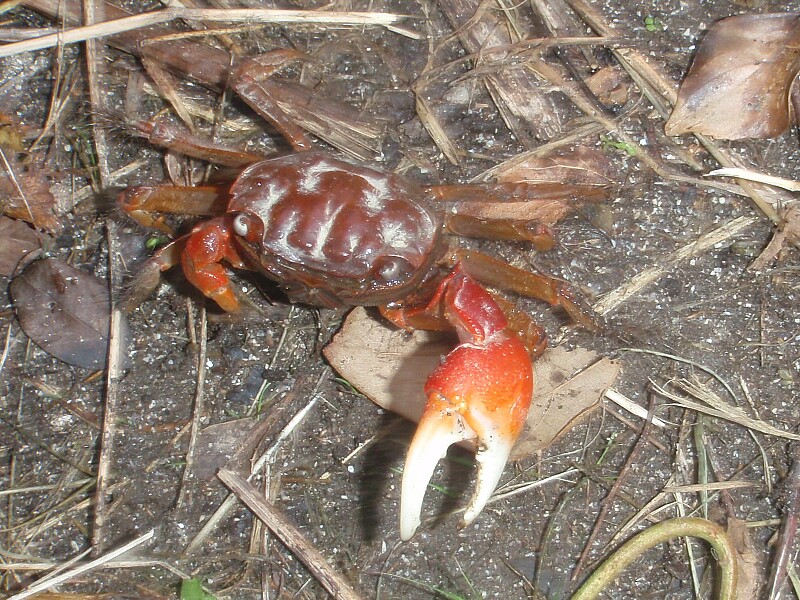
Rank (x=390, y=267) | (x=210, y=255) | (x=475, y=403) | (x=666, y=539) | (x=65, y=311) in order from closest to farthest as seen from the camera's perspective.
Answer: (x=475, y=403), (x=390, y=267), (x=210, y=255), (x=666, y=539), (x=65, y=311)

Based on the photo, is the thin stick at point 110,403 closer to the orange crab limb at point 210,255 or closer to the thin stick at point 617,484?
the orange crab limb at point 210,255

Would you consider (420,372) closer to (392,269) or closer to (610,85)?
(392,269)

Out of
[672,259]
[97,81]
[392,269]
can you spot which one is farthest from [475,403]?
[97,81]

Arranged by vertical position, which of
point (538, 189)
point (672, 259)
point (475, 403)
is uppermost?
point (538, 189)

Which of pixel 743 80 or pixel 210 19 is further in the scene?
pixel 210 19

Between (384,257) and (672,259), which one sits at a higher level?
(384,257)

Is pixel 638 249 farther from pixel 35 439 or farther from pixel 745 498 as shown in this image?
pixel 35 439

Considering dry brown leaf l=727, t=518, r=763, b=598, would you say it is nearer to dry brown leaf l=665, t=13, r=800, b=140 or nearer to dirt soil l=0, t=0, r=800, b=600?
dirt soil l=0, t=0, r=800, b=600

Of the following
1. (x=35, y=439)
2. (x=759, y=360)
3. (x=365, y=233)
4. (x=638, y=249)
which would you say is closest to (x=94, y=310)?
(x=35, y=439)
